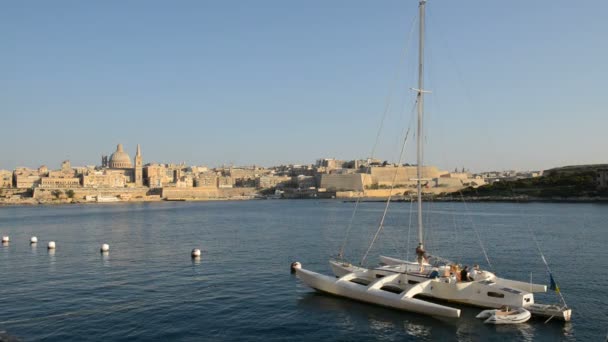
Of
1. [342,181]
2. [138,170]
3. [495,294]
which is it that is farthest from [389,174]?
[495,294]


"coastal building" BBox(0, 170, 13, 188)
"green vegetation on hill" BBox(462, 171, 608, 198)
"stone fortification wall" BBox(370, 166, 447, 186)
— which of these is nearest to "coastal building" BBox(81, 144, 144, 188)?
"coastal building" BBox(0, 170, 13, 188)

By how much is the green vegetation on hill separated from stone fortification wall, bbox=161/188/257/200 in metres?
81.1

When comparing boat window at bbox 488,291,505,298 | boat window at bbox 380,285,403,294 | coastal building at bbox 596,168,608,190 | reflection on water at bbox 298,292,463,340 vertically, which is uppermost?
coastal building at bbox 596,168,608,190

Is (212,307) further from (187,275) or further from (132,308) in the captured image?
(187,275)

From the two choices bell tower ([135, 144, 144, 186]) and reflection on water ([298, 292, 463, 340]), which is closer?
reflection on water ([298, 292, 463, 340])

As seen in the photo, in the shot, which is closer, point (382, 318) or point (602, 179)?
point (382, 318)

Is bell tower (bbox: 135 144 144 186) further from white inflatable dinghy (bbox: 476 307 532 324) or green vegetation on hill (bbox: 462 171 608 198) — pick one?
white inflatable dinghy (bbox: 476 307 532 324)

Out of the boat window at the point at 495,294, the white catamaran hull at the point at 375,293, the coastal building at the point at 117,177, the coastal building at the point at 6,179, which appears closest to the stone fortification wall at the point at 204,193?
the coastal building at the point at 117,177

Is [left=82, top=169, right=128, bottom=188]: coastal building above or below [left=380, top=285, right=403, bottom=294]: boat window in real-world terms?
above

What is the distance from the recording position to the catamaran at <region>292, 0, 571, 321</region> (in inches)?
653

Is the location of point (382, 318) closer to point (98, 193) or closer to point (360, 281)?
point (360, 281)

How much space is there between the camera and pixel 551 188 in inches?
4114

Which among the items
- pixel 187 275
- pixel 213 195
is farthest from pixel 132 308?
pixel 213 195

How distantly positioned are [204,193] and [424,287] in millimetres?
159957
